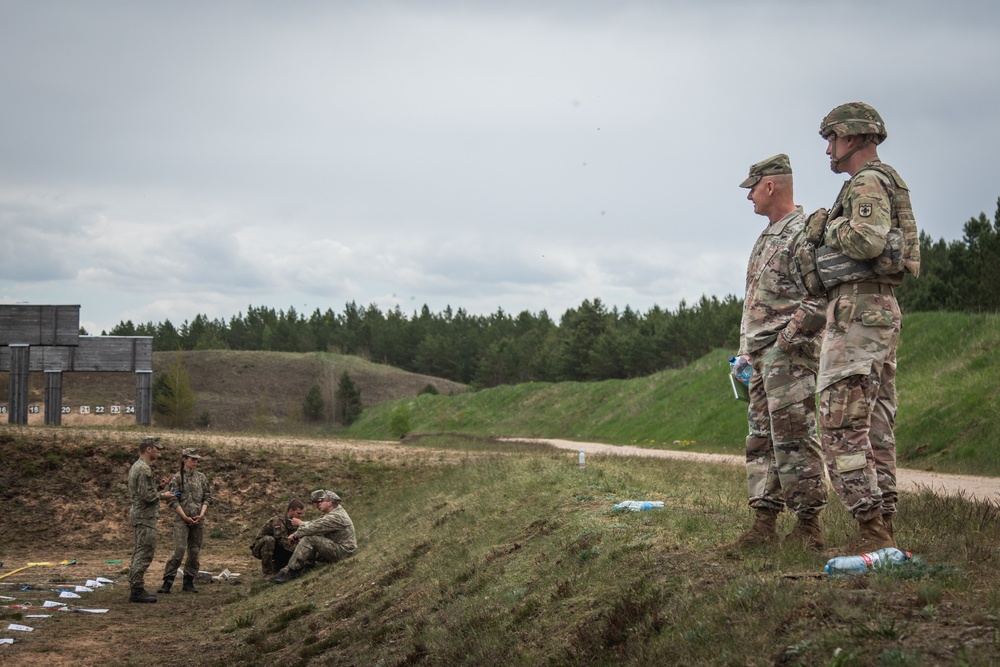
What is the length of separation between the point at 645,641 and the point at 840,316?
8.31 feet

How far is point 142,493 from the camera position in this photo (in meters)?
14.6

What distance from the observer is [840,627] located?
5.04 metres

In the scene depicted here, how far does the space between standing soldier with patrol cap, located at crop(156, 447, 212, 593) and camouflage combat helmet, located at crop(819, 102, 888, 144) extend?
1226 centimetres

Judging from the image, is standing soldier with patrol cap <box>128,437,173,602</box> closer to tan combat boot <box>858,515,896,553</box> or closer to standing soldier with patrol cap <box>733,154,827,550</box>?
standing soldier with patrol cap <box>733,154,827,550</box>

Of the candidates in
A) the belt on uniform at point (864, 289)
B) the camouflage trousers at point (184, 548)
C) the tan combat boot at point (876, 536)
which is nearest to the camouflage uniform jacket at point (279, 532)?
the camouflage trousers at point (184, 548)

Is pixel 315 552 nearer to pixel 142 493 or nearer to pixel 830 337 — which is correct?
pixel 142 493

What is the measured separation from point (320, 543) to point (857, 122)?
11.1 m

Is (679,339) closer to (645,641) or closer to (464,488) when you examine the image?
(464,488)

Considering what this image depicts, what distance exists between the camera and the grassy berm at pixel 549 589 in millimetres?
5270

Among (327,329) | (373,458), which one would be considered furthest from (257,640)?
(327,329)

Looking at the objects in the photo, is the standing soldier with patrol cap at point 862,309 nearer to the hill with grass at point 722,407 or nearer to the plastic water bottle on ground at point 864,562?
the plastic water bottle on ground at point 864,562

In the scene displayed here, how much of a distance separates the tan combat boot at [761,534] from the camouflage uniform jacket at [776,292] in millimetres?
1281

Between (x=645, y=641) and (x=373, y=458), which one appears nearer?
(x=645, y=641)

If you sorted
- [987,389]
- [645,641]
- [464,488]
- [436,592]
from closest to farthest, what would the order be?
[645,641]
[436,592]
[464,488]
[987,389]
